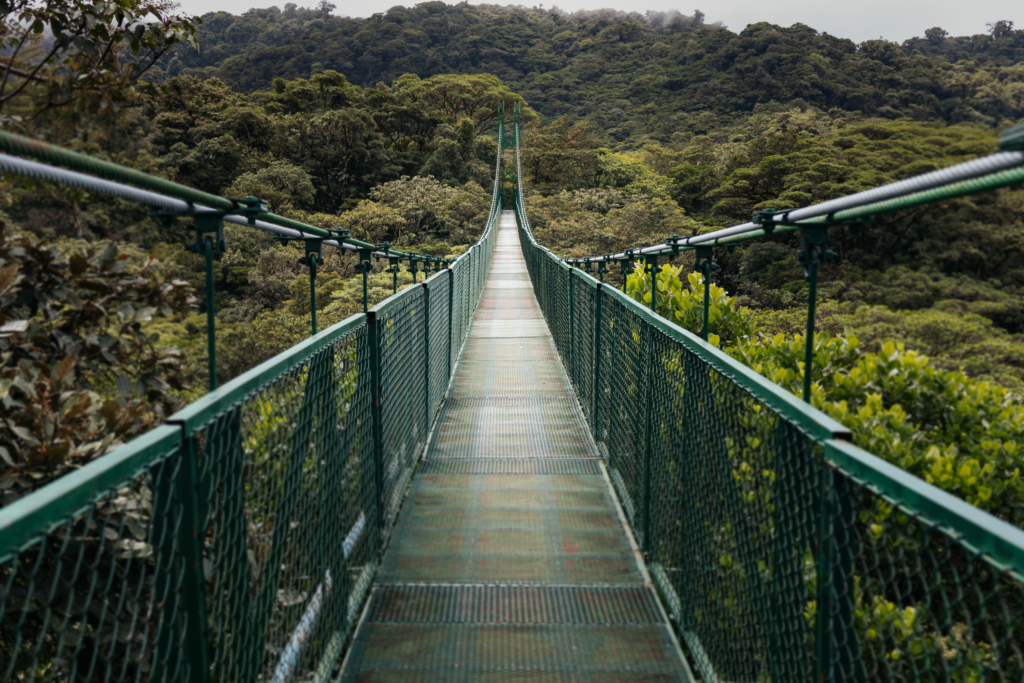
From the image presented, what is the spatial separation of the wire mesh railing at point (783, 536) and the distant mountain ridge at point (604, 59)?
36.4 m

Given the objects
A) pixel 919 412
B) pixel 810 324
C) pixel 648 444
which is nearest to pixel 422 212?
pixel 919 412

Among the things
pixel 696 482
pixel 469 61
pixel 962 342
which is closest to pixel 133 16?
pixel 696 482

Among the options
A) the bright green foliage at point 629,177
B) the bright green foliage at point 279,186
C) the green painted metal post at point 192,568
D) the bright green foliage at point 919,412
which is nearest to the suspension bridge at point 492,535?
the green painted metal post at point 192,568

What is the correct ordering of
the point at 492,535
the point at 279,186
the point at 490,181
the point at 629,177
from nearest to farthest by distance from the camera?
the point at 492,535 < the point at 279,186 < the point at 629,177 < the point at 490,181

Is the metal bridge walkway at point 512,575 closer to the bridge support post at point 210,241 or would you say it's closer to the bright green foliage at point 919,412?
the bright green foliage at point 919,412

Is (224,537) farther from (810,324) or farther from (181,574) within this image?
(810,324)

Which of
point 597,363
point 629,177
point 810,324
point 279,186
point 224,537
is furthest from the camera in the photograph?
point 629,177

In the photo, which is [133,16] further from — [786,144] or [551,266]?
[786,144]

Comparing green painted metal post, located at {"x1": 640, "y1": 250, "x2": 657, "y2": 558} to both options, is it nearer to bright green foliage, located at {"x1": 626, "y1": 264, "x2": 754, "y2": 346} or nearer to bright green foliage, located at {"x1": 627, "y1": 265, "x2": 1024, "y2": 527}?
bright green foliage, located at {"x1": 627, "y1": 265, "x2": 1024, "y2": 527}

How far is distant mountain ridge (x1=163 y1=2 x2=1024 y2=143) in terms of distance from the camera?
5050 cm

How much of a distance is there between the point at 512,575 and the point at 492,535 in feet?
1.32

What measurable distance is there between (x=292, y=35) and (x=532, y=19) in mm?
40692

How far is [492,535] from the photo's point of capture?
331 cm

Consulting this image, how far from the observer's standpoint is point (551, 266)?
885 cm
